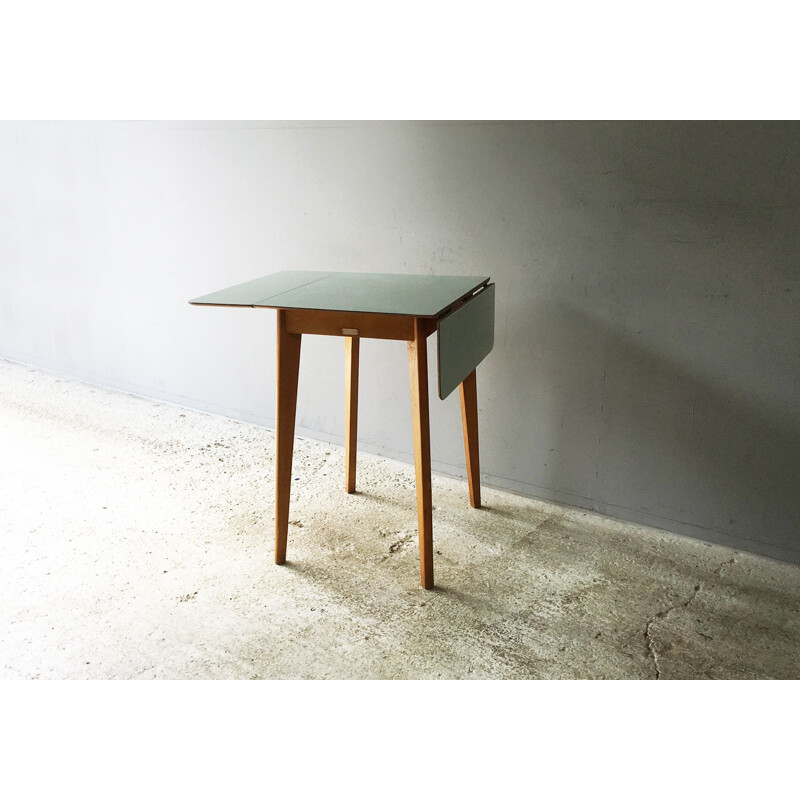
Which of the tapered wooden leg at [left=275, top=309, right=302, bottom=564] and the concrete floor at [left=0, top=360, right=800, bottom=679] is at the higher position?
the tapered wooden leg at [left=275, top=309, right=302, bottom=564]

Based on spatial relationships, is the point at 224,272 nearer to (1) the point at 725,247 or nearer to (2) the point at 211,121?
(2) the point at 211,121

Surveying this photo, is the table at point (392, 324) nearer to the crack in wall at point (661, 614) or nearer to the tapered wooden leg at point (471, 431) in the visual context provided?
the tapered wooden leg at point (471, 431)

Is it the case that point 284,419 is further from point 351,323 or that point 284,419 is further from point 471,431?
point 471,431

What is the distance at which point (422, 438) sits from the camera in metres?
2.13

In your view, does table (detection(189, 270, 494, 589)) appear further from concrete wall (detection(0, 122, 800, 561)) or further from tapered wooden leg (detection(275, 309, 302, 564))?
concrete wall (detection(0, 122, 800, 561))

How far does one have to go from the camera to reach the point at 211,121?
323 centimetres

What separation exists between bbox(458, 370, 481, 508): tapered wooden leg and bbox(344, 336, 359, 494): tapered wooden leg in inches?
14.6

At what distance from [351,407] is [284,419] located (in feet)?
1.61

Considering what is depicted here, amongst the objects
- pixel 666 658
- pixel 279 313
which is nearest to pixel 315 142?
pixel 279 313

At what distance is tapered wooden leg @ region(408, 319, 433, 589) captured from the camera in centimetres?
210

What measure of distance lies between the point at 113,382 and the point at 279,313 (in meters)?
2.14

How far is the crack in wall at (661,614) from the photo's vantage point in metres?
1.88

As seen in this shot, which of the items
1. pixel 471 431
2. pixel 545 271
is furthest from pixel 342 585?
pixel 545 271

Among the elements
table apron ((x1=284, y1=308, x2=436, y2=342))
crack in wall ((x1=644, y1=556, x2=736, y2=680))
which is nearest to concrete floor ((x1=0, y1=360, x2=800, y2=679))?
crack in wall ((x1=644, y1=556, x2=736, y2=680))
